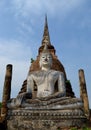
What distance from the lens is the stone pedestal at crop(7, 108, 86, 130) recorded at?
841cm

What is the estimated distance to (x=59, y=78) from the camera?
35.4 feet

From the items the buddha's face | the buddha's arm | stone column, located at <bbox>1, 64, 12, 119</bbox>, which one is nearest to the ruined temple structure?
stone column, located at <bbox>1, 64, 12, 119</bbox>

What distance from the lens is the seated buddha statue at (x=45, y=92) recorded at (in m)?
8.98

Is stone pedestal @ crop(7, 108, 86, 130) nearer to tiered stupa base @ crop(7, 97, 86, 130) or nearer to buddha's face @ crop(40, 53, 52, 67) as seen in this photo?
tiered stupa base @ crop(7, 97, 86, 130)

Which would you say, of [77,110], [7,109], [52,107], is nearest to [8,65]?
[7,109]

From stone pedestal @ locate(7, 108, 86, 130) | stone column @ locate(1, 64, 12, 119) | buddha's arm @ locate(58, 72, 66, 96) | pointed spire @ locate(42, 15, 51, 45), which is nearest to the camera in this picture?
stone pedestal @ locate(7, 108, 86, 130)

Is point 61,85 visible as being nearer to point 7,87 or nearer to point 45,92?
point 45,92

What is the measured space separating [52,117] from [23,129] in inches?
41.1

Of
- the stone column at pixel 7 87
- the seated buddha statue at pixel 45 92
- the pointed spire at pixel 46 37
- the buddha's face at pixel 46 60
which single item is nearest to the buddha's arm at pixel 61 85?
the seated buddha statue at pixel 45 92

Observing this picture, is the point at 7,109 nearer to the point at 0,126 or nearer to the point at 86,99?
the point at 0,126

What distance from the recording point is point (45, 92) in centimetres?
1041

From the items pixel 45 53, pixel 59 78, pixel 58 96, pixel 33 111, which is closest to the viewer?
pixel 33 111

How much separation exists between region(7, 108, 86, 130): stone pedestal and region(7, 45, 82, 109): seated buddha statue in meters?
0.26

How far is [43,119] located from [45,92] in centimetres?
202
